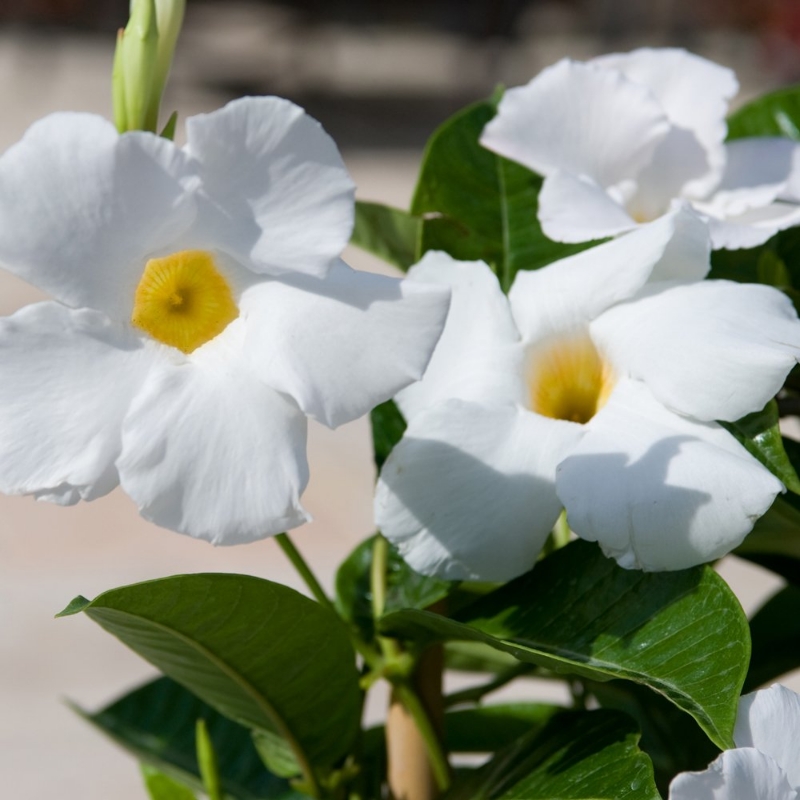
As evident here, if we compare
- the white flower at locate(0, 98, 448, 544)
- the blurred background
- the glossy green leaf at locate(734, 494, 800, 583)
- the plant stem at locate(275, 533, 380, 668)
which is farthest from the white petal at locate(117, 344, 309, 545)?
the blurred background

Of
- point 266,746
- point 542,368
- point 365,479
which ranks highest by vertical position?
point 542,368

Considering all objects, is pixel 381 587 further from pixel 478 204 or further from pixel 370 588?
pixel 478 204

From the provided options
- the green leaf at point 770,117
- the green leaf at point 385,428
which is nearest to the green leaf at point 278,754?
the green leaf at point 385,428

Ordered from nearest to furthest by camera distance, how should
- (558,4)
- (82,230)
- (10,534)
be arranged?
(82,230)
(10,534)
(558,4)

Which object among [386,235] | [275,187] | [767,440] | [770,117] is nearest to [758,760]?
[767,440]

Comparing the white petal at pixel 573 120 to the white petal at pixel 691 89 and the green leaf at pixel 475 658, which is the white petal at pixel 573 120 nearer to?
the white petal at pixel 691 89

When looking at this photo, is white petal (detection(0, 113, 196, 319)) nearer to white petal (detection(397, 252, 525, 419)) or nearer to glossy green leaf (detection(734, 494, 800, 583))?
white petal (detection(397, 252, 525, 419))

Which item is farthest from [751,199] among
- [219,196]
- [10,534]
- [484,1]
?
[484,1]

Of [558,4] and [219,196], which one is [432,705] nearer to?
[219,196]
